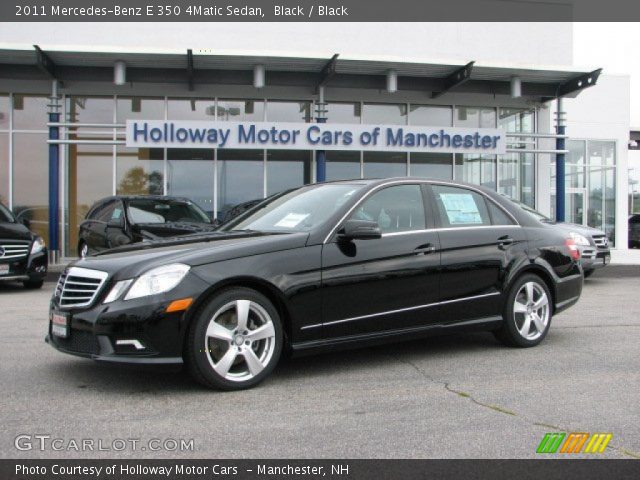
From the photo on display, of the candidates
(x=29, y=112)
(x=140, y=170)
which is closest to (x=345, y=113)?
(x=140, y=170)

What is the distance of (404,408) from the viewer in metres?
4.28

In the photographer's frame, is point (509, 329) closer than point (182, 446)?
No

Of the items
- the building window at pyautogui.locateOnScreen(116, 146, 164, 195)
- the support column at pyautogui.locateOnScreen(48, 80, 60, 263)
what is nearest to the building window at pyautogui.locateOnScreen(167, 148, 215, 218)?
the building window at pyautogui.locateOnScreen(116, 146, 164, 195)

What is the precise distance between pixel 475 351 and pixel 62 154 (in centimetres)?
Answer: 1461

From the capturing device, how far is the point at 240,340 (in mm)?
4578

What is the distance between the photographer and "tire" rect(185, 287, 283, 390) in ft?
14.6

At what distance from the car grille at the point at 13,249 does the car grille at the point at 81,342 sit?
6.67 meters

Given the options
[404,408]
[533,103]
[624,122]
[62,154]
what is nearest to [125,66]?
[62,154]

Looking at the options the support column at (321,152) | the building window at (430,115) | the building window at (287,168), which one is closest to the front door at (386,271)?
the support column at (321,152)

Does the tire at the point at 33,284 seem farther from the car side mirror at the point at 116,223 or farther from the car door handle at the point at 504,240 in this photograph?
the car door handle at the point at 504,240

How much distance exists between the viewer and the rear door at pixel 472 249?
221 inches

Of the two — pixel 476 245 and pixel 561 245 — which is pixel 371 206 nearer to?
pixel 476 245

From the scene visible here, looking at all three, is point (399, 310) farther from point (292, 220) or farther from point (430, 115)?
point (430, 115)

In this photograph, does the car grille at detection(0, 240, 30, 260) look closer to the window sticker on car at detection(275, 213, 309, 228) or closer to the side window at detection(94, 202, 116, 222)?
the side window at detection(94, 202, 116, 222)
